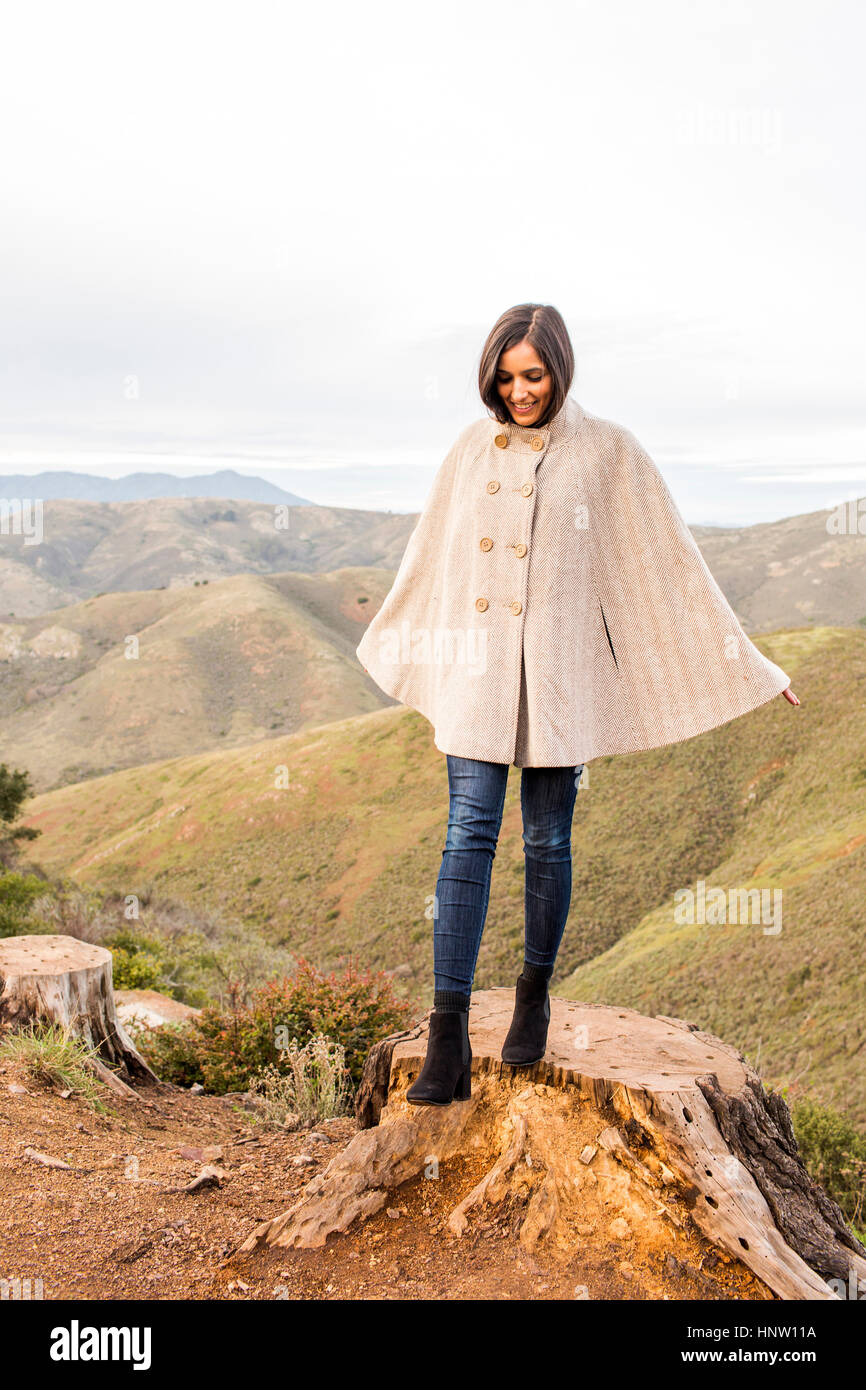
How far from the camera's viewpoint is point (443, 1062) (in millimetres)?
3186

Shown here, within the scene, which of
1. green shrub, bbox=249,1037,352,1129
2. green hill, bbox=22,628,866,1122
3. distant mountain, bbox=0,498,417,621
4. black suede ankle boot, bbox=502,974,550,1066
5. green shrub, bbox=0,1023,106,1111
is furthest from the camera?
distant mountain, bbox=0,498,417,621

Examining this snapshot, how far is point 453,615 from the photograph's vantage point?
11.4 feet

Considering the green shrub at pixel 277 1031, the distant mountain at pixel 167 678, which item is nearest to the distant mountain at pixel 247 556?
the distant mountain at pixel 167 678

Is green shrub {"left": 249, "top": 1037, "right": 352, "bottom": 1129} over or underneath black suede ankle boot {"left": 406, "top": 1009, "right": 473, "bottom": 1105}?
underneath

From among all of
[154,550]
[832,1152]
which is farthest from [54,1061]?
[154,550]

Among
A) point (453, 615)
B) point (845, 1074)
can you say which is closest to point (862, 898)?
point (845, 1074)

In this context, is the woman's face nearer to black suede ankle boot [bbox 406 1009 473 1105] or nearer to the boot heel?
black suede ankle boot [bbox 406 1009 473 1105]

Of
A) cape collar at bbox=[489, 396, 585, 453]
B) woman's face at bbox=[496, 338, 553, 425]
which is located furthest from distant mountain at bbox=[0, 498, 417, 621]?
woman's face at bbox=[496, 338, 553, 425]

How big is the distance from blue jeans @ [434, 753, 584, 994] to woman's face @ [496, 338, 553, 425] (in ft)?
3.99

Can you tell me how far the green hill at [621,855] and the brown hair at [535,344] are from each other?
797cm

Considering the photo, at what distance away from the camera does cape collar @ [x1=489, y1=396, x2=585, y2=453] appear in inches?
132

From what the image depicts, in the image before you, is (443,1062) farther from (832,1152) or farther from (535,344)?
(832,1152)

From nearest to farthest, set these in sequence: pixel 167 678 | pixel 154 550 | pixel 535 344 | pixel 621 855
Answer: pixel 535 344
pixel 621 855
pixel 167 678
pixel 154 550

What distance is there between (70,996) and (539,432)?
376 centimetres
